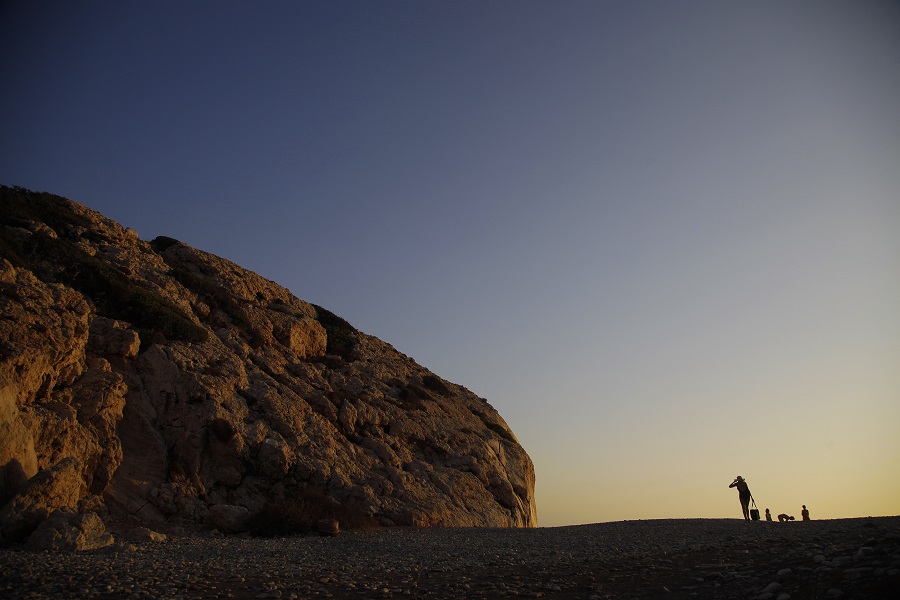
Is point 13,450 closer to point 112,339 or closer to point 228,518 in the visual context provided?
point 112,339

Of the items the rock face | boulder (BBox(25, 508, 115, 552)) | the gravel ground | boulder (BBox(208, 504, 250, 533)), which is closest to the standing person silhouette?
the gravel ground

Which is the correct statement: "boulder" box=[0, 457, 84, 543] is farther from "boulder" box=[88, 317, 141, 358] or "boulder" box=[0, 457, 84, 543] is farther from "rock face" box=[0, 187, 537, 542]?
"boulder" box=[88, 317, 141, 358]

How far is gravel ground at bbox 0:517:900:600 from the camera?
9117 millimetres

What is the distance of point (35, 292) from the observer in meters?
20.5

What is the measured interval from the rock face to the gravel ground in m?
3.94

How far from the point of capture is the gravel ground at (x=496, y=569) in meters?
9.12

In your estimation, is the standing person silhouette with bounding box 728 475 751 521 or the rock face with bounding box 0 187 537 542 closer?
the rock face with bounding box 0 187 537 542

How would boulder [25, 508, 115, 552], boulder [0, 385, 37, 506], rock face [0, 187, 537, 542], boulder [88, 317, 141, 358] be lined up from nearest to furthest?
boulder [25, 508, 115, 552] → boulder [0, 385, 37, 506] → rock face [0, 187, 537, 542] → boulder [88, 317, 141, 358]

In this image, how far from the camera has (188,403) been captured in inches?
885

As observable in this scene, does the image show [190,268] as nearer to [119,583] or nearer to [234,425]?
[234,425]

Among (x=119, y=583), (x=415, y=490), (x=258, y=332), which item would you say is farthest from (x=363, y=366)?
(x=119, y=583)

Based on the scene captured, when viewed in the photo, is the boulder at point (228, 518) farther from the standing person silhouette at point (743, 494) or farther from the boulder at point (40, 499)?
the standing person silhouette at point (743, 494)

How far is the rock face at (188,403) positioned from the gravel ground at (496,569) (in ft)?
12.9

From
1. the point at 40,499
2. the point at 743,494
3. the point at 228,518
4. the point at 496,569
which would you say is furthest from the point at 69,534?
the point at 743,494
